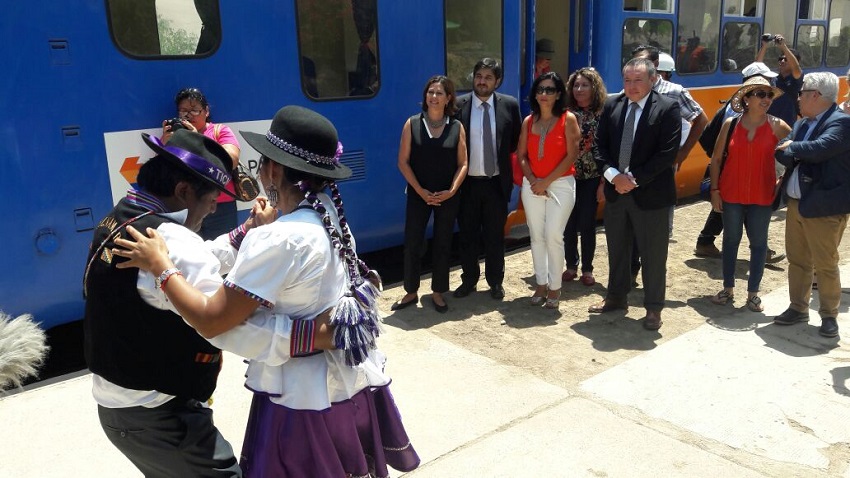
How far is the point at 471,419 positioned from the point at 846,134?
2.89 m

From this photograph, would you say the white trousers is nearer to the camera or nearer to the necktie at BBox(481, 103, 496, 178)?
the necktie at BBox(481, 103, 496, 178)

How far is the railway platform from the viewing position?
10.2ft

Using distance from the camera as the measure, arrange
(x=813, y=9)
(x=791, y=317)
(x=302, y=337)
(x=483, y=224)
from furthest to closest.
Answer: (x=813, y=9) < (x=483, y=224) < (x=791, y=317) < (x=302, y=337)

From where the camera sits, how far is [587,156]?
5.49m

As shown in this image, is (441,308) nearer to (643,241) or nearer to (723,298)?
(643,241)

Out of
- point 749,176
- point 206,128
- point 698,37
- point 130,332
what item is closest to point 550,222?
point 749,176

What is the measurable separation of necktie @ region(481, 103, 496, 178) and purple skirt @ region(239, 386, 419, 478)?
10.5 feet

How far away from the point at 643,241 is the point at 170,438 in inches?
140

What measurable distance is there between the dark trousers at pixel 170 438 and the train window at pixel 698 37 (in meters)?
7.51

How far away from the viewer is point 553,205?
5.08m

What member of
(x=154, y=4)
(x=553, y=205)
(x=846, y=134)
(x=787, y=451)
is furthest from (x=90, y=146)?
(x=846, y=134)

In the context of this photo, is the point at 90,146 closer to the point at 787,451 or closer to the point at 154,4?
the point at 154,4

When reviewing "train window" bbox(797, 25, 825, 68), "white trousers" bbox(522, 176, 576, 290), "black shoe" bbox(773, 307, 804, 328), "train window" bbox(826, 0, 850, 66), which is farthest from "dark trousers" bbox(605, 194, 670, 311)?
"train window" bbox(826, 0, 850, 66)

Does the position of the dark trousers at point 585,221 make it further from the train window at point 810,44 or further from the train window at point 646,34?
the train window at point 810,44
